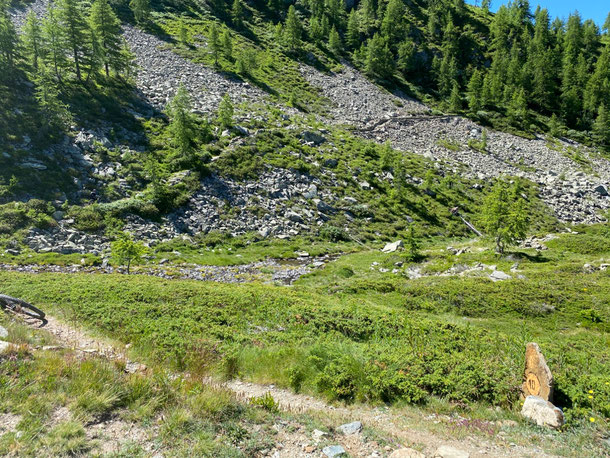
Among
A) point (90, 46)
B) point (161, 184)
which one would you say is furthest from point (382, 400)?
point (90, 46)

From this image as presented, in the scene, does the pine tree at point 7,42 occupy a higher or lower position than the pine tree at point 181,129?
higher

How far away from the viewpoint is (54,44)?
42.1 meters

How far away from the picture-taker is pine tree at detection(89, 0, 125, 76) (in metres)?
49.8

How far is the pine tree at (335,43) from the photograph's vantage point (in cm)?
9644

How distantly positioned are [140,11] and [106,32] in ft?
126

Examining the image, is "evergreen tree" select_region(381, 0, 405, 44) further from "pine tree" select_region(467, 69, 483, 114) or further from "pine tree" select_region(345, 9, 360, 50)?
"pine tree" select_region(467, 69, 483, 114)

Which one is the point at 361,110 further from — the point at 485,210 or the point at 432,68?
the point at 432,68

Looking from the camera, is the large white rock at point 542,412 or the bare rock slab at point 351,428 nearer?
the bare rock slab at point 351,428

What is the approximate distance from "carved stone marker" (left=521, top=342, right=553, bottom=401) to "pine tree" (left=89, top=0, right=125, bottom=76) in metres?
62.6

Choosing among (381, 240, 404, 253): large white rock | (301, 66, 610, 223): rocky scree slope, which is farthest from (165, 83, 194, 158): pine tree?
(301, 66, 610, 223): rocky scree slope

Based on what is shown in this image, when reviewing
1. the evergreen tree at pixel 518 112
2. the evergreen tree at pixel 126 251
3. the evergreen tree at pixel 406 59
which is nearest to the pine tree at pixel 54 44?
the evergreen tree at pixel 126 251

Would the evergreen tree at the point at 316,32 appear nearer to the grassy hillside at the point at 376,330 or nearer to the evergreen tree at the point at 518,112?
the evergreen tree at the point at 518,112

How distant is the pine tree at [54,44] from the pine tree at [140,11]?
138ft

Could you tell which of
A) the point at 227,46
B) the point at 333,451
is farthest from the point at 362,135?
the point at 333,451
